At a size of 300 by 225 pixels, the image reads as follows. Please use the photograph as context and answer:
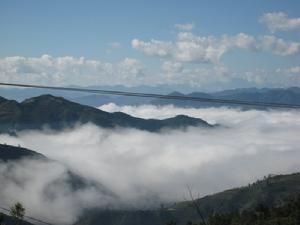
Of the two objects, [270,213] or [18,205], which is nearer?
[18,205]

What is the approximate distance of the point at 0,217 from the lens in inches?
5659

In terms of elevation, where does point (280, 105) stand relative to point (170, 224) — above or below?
above

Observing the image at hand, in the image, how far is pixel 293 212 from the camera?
176 meters

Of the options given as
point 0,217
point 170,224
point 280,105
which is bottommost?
point 170,224

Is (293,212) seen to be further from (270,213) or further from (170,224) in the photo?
(170,224)

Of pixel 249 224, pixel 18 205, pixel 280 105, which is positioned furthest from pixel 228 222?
pixel 280 105

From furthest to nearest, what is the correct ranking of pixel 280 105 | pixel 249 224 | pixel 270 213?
pixel 270 213, pixel 249 224, pixel 280 105

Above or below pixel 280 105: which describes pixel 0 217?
below

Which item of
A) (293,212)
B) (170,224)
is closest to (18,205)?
(170,224)

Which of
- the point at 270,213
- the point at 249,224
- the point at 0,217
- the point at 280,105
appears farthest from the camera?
the point at 270,213

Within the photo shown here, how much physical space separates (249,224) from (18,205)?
77065 mm

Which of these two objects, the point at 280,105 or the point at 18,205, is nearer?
the point at 280,105

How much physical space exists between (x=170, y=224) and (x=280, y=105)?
185324 mm

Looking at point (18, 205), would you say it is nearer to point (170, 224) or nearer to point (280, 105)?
point (170, 224)
